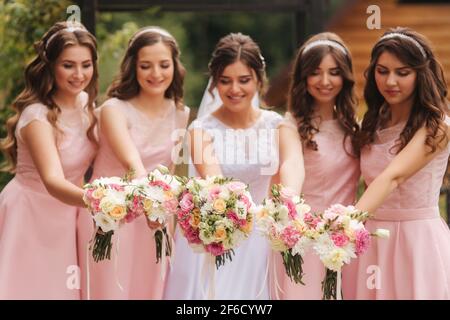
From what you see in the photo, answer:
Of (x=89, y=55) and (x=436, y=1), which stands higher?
(x=436, y=1)

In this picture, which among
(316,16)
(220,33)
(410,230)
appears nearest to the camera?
(410,230)

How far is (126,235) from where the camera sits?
6.32 m

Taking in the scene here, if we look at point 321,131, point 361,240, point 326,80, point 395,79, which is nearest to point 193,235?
point 361,240

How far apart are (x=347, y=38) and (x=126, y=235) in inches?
295

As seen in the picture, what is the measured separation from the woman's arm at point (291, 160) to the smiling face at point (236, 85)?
0.30m

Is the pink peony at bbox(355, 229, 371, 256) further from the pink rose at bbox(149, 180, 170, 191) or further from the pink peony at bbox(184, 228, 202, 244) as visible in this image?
the pink rose at bbox(149, 180, 170, 191)

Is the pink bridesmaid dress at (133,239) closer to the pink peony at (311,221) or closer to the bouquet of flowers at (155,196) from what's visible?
the bouquet of flowers at (155,196)

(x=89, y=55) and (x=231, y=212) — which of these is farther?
(x=89, y=55)

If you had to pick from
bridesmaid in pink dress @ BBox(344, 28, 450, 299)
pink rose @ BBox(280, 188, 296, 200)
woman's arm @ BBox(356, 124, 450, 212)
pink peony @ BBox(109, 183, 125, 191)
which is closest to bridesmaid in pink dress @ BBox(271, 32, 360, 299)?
bridesmaid in pink dress @ BBox(344, 28, 450, 299)

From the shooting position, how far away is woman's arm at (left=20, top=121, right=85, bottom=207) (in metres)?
5.80

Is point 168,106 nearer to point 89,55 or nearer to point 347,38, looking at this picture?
point 89,55

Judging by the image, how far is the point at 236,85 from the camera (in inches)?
240

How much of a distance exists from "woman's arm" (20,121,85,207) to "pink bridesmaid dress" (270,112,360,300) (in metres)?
1.26
